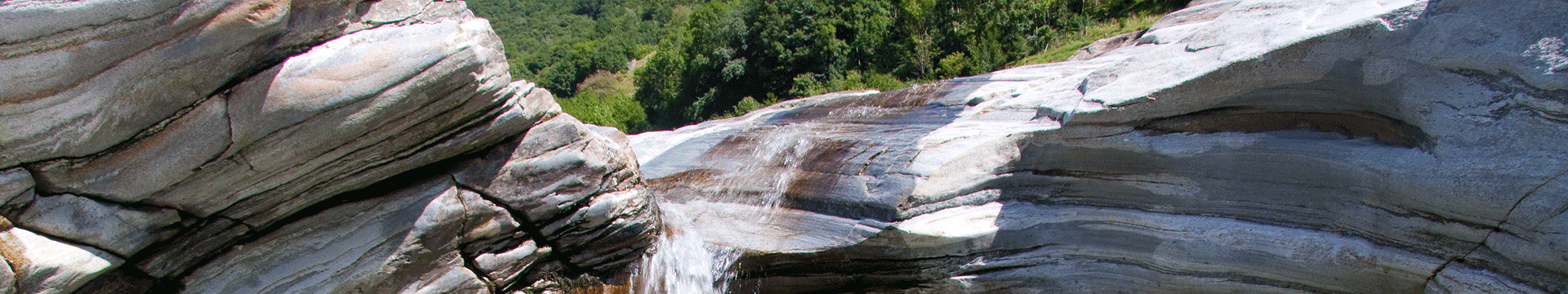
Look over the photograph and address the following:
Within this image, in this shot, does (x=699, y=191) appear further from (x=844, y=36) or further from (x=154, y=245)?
(x=844, y=36)

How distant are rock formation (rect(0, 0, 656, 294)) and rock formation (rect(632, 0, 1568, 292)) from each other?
96.3 inches

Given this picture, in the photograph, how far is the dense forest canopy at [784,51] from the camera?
25.5 m

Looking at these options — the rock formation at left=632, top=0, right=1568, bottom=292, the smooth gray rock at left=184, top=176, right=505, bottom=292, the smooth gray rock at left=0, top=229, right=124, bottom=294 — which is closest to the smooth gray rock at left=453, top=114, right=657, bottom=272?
the smooth gray rock at left=184, top=176, right=505, bottom=292

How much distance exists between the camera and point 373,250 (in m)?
6.98

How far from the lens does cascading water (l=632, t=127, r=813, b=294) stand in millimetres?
8188

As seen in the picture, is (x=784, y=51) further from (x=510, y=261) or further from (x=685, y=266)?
(x=510, y=261)

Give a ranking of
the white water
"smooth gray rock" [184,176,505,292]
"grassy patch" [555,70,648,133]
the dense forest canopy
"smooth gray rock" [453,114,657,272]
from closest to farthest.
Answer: "smooth gray rock" [184,176,505,292] → "smooth gray rock" [453,114,657,272] → the white water → the dense forest canopy → "grassy patch" [555,70,648,133]

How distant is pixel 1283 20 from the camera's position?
6.83 metres

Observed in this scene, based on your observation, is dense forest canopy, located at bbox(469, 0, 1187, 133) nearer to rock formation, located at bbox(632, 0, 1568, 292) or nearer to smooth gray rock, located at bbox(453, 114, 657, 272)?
rock formation, located at bbox(632, 0, 1568, 292)

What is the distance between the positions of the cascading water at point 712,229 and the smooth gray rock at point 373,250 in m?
1.79

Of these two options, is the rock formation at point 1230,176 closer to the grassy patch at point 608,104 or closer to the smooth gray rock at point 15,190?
the smooth gray rock at point 15,190

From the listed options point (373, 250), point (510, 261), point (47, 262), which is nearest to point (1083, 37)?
point (510, 261)

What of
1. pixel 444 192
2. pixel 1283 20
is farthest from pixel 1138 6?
pixel 444 192

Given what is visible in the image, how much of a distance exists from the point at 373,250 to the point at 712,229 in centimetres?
335
